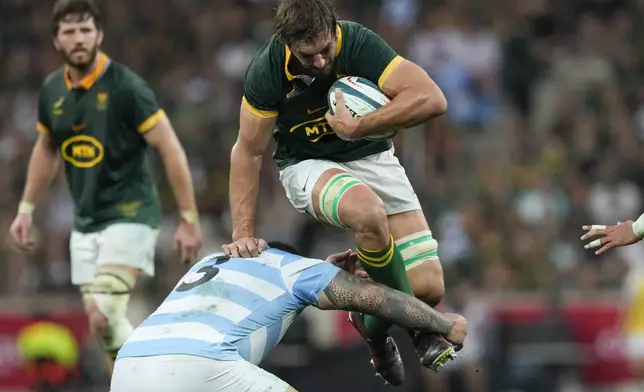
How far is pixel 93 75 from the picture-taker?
8938mm

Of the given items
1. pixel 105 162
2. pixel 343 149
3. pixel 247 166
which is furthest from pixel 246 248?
pixel 105 162

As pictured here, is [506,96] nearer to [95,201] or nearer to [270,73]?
[95,201]

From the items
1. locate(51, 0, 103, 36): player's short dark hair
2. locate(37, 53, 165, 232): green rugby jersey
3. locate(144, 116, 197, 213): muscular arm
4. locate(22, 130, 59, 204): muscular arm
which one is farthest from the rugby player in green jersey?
locate(22, 130, 59, 204): muscular arm

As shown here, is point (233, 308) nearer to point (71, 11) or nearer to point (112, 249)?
point (112, 249)

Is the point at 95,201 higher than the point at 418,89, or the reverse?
the point at 418,89

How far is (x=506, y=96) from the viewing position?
16.1 m

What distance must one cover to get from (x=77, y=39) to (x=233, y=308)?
2960 millimetres

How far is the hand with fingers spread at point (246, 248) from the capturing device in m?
7.09

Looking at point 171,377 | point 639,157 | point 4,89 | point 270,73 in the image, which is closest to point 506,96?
point 639,157

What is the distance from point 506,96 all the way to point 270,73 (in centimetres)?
919

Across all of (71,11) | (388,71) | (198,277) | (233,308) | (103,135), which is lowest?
(233,308)

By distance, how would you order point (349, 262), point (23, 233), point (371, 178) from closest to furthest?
1. point (349, 262)
2. point (371, 178)
3. point (23, 233)

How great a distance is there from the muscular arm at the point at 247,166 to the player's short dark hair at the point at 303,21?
59cm

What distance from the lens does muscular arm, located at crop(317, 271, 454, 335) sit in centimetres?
668
